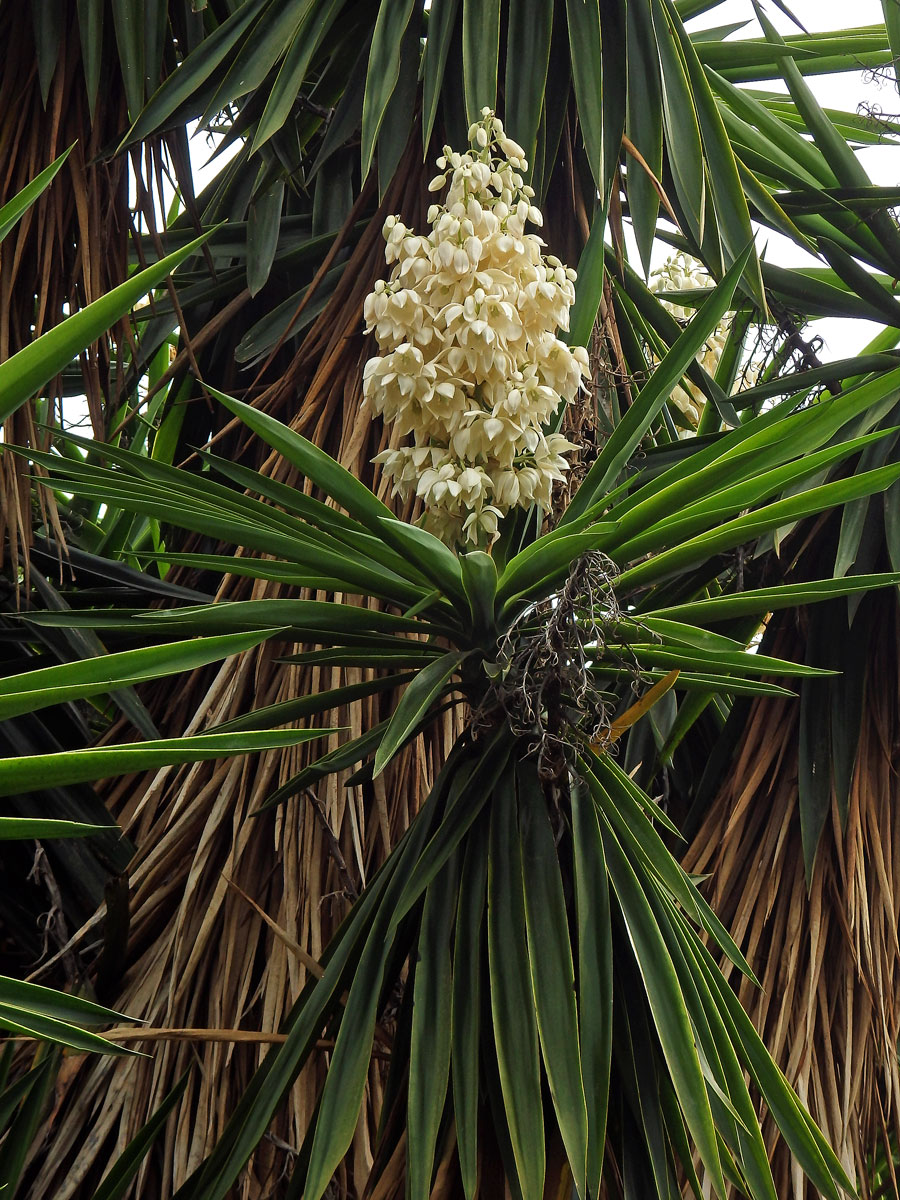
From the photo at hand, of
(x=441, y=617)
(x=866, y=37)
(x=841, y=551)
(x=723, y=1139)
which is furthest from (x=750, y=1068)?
(x=866, y=37)

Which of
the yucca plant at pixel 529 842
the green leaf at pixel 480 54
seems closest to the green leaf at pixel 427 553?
the yucca plant at pixel 529 842

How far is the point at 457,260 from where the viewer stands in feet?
3.59

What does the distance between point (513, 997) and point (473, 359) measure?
23.1 inches

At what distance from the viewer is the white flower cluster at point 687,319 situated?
6.40ft

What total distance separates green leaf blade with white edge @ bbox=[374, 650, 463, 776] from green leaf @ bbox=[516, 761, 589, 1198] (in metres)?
0.17

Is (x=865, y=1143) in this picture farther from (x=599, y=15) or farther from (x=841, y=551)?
(x=599, y=15)

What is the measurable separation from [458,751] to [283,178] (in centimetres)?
97

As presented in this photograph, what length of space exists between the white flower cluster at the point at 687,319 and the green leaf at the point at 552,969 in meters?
0.98

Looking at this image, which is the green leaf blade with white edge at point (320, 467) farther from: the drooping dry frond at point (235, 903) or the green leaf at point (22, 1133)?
the green leaf at point (22, 1133)

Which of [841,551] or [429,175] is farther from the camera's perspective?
[429,175]

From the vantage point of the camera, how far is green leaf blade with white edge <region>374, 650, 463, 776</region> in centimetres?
94

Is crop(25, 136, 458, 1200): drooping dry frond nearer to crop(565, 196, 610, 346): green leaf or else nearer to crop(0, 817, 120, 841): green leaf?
crop(565, 196, 610, 346): green leaf

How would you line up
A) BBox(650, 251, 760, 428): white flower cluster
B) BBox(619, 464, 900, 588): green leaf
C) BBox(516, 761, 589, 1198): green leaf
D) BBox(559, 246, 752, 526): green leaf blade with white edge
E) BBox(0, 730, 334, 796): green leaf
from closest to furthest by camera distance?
BBox(0, 730, 334, 796): green leaf < BBox(516, 761, 589, 1198): green leaf < BBox(619, 464, 900, 588): green leaf < BBox(559, 246, 752, 526): green leaf blade with white edge < BBox(650, 251, 760, 428): white flower cluster

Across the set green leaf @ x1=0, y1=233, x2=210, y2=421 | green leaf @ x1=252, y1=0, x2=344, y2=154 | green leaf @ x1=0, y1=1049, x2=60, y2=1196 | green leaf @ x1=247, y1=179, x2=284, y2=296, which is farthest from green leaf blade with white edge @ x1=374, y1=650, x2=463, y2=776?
green leaf @ x1=247, y1=179, x2=284, y2=296
